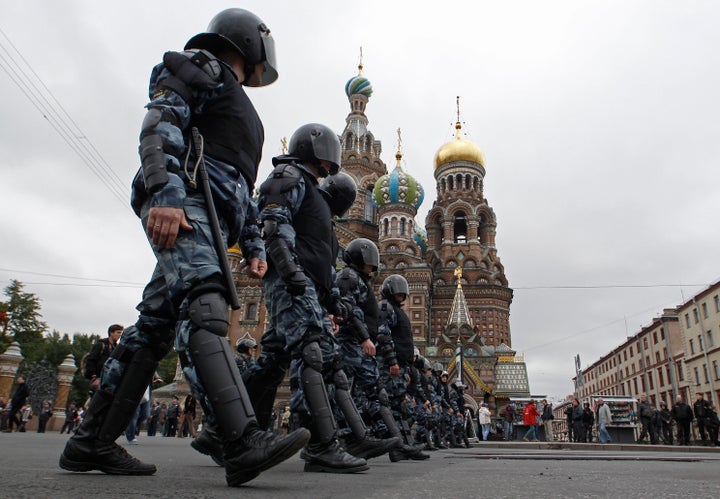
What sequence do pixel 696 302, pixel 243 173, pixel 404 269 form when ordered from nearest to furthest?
pixel 243 173
pixel 696 302
pixel 404 269

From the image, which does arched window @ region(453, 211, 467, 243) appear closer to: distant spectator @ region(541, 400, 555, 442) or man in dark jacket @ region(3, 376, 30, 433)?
distant spectator @ region(541, 400, 555, 442)

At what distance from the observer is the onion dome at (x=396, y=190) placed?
4749 centimetres

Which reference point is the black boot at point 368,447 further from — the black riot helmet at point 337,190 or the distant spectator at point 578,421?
the distant spectator at point 578,421

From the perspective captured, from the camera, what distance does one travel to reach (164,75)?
2.65m

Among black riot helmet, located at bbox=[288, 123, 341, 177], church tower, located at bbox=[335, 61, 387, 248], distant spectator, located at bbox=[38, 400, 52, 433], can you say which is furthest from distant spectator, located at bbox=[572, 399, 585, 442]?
church tower, located at bbox=[335, 61, 387, 248]

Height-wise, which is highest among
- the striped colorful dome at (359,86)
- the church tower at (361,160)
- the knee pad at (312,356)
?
the striped colorful dome at (359,86)

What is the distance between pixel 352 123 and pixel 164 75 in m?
55.0

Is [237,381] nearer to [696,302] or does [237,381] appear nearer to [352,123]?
[696,302]

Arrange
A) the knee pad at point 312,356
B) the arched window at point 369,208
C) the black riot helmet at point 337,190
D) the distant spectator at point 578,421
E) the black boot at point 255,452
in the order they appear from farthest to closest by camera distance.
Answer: the arched window at point 369,208, the distant spectator at point 578,421, the black riot helmet at point 337,190, the knee pad at point 312,356, the black boot at point 255,452

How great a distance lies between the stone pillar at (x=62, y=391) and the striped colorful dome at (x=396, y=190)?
33.6 m

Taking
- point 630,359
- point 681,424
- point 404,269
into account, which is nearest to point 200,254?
point 681,424

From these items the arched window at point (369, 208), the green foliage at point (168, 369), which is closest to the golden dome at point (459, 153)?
the arched window at point (369, 208)

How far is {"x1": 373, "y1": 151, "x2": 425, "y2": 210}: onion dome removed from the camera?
156 ft

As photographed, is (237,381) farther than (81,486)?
Yes
